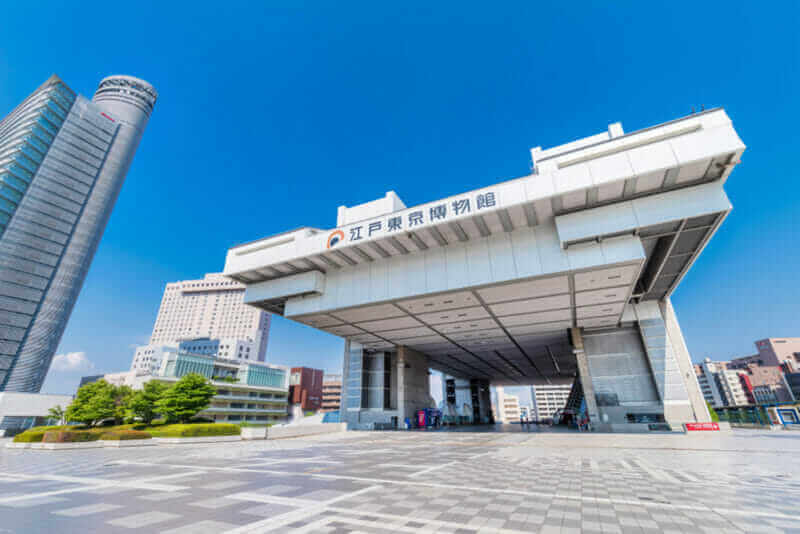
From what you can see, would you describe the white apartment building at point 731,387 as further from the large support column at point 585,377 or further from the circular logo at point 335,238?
the circular logo at point 335,238

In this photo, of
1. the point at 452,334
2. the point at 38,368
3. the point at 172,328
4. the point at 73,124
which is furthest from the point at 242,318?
the point at 452,334

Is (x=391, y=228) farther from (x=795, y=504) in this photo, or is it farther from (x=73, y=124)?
(x=73, y=124)

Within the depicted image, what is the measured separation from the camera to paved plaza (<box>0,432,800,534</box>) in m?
4.07

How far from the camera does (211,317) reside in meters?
132

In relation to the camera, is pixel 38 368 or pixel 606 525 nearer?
pixel 606 525

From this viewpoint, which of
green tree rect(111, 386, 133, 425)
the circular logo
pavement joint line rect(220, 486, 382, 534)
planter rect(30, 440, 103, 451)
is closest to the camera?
pavement joint line rect(220, 486, 382, 534)

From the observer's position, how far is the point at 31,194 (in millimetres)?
65500

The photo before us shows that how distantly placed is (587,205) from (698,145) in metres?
4.99

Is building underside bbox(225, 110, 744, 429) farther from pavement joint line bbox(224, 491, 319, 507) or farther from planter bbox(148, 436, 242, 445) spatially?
pavement joint line bbox(224, 491, 319, 507)

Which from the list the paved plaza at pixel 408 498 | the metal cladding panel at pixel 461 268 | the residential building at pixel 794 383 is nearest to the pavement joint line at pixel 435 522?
the paved plaza at pixel 408 498

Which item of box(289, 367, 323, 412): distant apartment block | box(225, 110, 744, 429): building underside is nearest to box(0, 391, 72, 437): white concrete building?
box(225, 110, 744, 429): building underside

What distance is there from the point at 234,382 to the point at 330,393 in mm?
45959

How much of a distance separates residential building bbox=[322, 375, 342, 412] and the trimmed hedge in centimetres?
8684

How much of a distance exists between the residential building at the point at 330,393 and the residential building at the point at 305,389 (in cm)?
627
